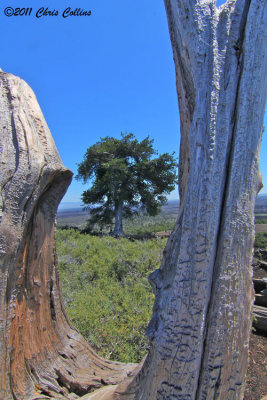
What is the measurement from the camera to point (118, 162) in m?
16.3

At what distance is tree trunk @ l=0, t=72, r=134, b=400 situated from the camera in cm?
174

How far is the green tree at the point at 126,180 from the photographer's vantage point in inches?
679

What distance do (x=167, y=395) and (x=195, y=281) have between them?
0.63m

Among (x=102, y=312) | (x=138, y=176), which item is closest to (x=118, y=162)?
(x=138, y=176)

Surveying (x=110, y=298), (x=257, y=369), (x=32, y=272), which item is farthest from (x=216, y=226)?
(x=110, y=298)

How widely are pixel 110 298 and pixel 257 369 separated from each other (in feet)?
8.68

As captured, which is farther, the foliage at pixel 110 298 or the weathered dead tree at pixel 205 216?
the foliage at pixel 110 298

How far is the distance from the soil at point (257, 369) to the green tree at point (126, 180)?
13.0m

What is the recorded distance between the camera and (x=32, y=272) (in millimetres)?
1991

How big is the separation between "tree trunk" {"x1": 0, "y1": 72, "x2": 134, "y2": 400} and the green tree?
563 inches

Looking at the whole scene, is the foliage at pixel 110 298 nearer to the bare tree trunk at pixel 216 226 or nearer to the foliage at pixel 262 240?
the bare tree trunk at pixel 216 226

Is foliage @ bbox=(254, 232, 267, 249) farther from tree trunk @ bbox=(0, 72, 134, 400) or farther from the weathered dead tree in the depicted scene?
the weathered dead tree

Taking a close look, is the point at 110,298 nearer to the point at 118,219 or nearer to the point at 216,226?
the point at 216,226

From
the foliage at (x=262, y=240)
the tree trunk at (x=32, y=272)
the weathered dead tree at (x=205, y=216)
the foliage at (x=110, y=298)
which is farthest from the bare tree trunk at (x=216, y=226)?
the foliage at (x=262, y=240)
